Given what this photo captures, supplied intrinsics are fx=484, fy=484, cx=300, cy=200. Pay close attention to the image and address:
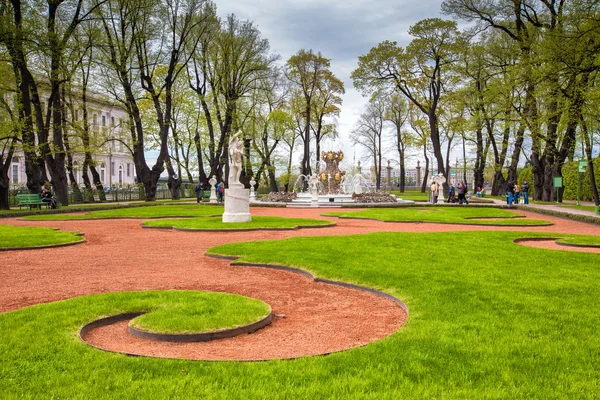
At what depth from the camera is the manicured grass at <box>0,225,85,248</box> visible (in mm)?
12703

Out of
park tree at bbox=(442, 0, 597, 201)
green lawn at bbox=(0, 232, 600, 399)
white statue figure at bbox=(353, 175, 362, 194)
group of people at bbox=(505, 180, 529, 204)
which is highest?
park tree at bbox=(442, 0, 597, 201)

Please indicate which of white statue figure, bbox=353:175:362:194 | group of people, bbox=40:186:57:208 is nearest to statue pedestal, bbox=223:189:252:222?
group of people, bbox=40:186:57:208

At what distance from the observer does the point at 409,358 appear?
175 inches

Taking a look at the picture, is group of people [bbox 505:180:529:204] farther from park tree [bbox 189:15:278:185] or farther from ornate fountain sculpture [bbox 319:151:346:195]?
park tree [bbox 189:15:278:185]

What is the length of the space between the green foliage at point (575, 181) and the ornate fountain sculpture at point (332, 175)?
1770cm

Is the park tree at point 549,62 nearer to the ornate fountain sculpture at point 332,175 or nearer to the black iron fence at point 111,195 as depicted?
the ornate fountain sculpture at point 332,175

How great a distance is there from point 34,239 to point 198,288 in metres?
8.06

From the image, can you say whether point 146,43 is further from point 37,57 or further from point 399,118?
point 399,118

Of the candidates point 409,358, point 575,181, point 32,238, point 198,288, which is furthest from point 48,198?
point 575,181

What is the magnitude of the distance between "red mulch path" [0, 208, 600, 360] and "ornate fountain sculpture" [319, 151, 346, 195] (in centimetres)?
2872

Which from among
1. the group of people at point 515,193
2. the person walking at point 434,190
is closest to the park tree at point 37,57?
the person walking at point 434,190

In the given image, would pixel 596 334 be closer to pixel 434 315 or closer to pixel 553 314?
pixel 553 314

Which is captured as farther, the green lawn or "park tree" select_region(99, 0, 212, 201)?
"park tree" select_region(99, 0, 212, 201)

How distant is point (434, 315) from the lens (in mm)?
5848
